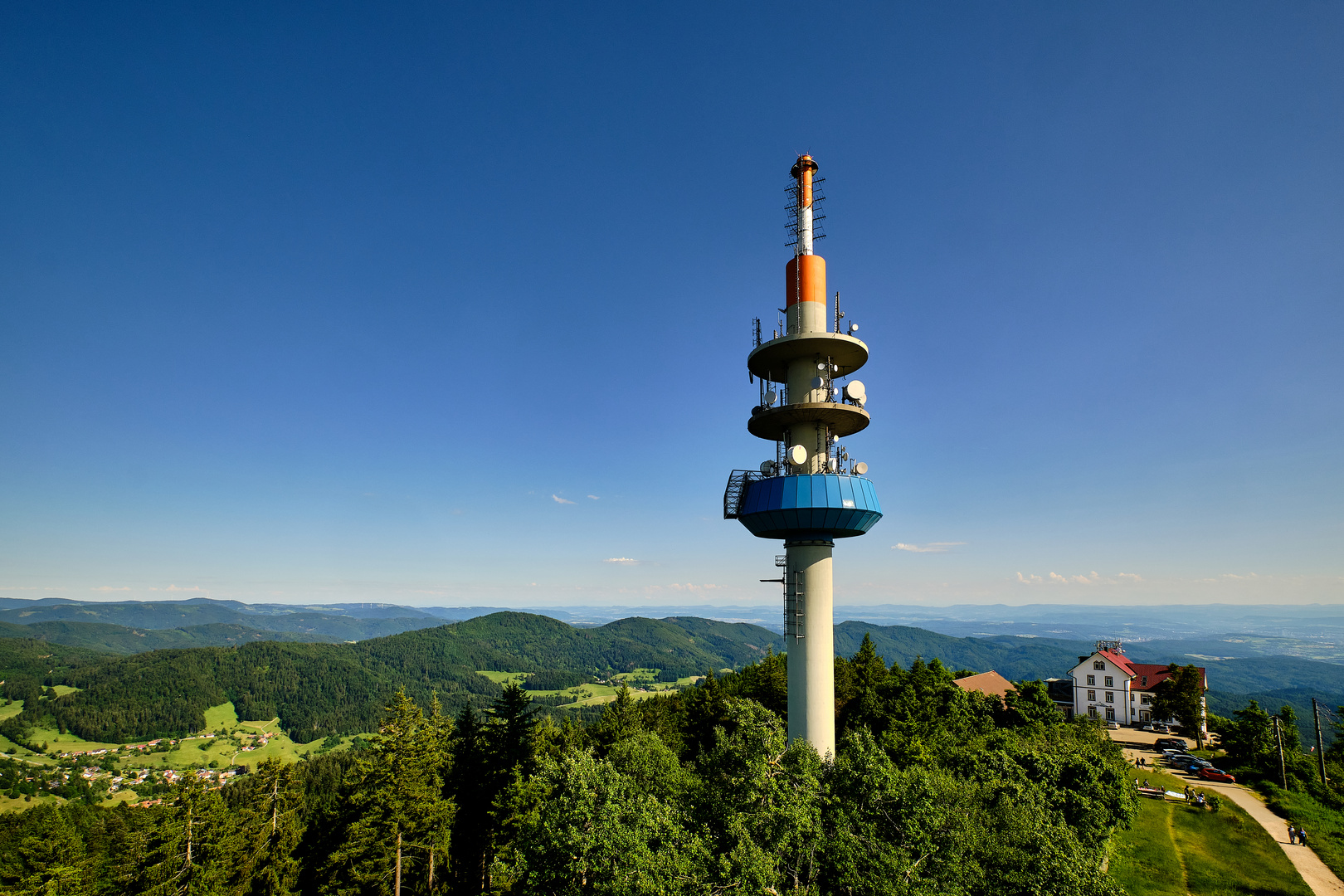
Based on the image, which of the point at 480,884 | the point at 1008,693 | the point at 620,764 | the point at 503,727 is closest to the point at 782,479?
the point at 620,764

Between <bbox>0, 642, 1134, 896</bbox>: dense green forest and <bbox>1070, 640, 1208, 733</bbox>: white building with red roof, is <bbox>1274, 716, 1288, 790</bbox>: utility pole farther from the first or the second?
<bbox>1070, 640, 1208, 733</bbox>: white building with red roof

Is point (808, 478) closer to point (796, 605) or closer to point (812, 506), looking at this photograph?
point (812, 506)

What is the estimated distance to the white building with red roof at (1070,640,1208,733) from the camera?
8344 cm

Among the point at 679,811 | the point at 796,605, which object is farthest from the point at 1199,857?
the point at 679,811

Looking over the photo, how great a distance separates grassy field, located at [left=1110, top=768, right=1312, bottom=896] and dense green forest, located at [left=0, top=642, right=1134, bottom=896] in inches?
173

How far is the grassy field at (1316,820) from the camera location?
35844 mm

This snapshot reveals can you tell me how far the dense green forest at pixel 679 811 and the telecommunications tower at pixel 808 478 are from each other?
500 cm

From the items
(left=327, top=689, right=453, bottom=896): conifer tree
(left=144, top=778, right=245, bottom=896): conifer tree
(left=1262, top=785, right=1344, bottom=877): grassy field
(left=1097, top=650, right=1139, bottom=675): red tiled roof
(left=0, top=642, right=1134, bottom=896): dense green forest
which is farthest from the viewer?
(left=1097, top=650, right=1139, bottom=675): red tiled roof

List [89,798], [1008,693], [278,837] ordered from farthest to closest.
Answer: [89,798] < [1008,693] < [278,837]

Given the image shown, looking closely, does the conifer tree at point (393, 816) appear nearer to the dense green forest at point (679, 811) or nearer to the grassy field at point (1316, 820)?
the dense green forest at point (679, 811)

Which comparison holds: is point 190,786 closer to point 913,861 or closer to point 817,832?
point 817,832

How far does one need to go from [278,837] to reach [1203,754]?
280ft

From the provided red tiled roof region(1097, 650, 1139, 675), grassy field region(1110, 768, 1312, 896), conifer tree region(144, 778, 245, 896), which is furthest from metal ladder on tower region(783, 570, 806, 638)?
red tiled roof region(1097, 650, 1139, 675)

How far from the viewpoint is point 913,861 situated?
1836cm
